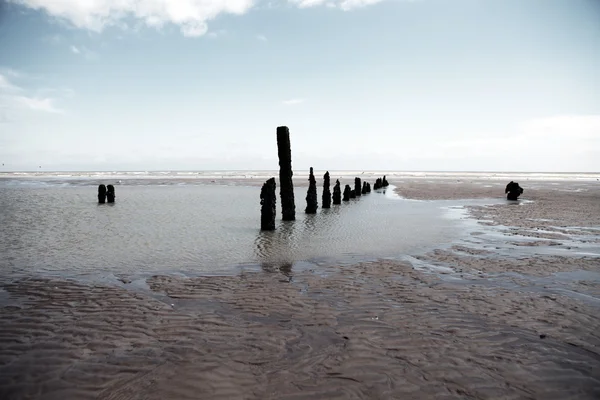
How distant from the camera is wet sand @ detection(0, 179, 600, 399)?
140 inches

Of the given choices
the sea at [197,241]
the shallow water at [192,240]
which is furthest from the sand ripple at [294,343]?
the shallow water at [192,240]

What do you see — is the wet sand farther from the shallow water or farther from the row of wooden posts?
the row of wooden posts

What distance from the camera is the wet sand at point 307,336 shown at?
3.55 meters

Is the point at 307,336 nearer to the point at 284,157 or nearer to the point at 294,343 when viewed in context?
the point at 294,343

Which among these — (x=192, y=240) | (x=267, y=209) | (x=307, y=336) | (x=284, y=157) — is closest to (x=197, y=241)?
(x=192, y=240)

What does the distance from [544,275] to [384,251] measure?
3617 mm

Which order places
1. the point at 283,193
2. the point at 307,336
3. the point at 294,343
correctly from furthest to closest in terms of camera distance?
the point at 283,193 → the point at 307,336 → the point at 294,343

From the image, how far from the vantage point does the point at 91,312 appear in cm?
538

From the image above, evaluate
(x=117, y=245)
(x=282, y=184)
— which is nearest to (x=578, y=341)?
(x=117, y=245)

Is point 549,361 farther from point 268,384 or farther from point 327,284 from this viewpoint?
point 327,284

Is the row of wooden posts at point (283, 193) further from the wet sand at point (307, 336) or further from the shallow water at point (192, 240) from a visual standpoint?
the wet sand at point (307, 336)

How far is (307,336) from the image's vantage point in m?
4.62


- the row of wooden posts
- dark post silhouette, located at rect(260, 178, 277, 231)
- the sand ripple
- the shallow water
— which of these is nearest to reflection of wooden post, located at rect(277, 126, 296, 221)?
the row of wooden posts

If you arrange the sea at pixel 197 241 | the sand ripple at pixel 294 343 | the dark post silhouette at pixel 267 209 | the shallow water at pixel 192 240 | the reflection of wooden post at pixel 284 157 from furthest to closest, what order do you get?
the reflection of wooden post at pixel 284 157 < the dark post silhouette at pixel 267 209 < the shallow water at pixel 192 240 < the sea at pixel 197 241 < the sand ripple at pixel 294 343
